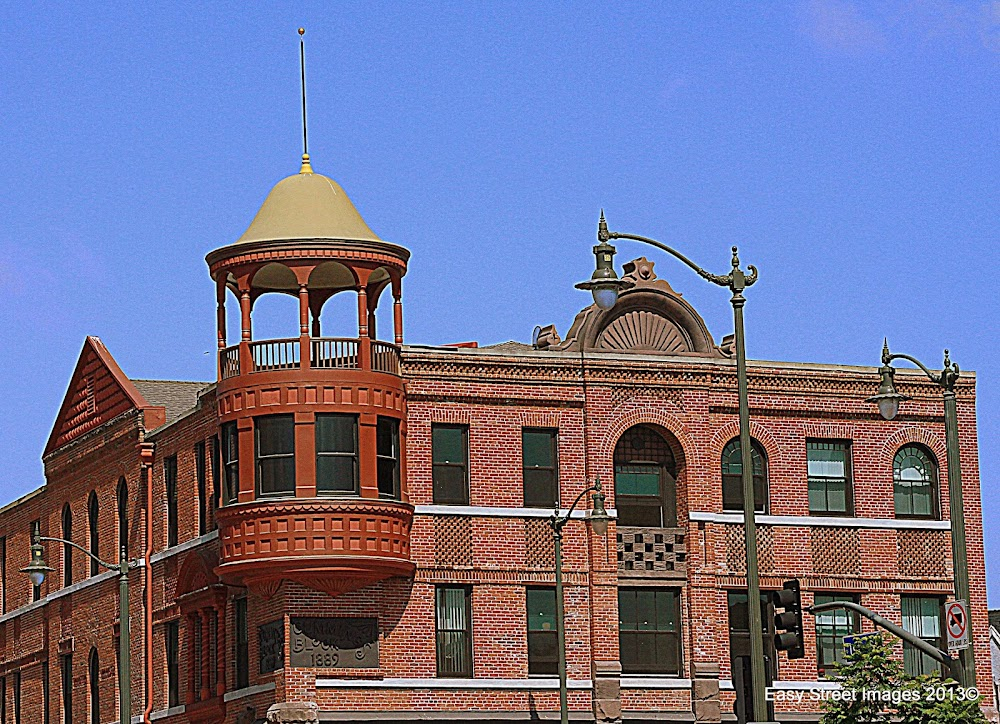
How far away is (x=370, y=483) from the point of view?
165 feet

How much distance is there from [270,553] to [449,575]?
15.6 feet

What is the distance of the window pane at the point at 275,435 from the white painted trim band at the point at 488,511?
364cm

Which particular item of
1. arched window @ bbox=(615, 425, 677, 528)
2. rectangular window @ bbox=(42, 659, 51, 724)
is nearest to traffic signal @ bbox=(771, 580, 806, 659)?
arched window @ bbox=(615, 425, 677, 528)

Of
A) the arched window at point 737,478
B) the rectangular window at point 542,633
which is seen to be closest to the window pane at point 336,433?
the rectangular window at point 542,633

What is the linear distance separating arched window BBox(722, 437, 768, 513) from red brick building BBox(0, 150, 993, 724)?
80 mm

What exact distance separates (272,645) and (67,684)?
15.7 m

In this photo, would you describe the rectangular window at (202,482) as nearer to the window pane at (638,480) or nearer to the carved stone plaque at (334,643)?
the carved stone plaque at (334,643)

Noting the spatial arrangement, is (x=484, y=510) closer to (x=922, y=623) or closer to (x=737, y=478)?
(x=737, y=478)

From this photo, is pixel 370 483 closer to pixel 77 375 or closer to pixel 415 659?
pixel 415 659

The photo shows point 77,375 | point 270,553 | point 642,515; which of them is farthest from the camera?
point 77,375

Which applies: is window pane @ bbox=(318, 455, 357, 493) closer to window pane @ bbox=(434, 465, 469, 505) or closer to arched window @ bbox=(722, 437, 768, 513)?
window pane @ bbox=(434, 465, 469, 505)

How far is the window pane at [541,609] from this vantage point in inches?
2077

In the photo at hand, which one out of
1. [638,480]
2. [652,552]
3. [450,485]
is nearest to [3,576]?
[450,485]

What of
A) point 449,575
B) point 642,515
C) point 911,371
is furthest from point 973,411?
point 449,575
